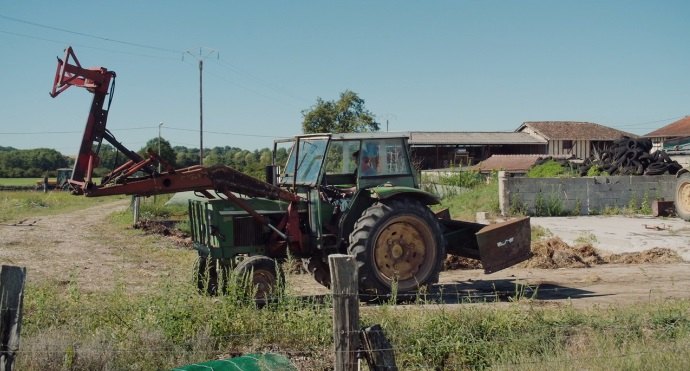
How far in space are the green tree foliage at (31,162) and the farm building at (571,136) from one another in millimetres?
51387

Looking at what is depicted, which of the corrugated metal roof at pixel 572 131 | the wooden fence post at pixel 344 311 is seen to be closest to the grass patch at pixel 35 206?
the wooden fence post at pixel 344 311

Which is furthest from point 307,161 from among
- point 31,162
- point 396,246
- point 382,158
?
point 31,162

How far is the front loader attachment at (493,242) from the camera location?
1017 cm

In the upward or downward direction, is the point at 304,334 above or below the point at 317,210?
below

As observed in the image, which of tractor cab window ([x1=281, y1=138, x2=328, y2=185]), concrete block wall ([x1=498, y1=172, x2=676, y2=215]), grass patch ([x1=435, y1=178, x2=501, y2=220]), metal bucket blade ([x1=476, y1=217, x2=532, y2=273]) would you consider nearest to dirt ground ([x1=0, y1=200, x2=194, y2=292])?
tractor cab window ([x1=281, y1=138, x2=328, y2=185])

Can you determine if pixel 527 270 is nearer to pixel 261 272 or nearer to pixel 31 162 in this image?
pixel 261 272

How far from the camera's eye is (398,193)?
9.70 m

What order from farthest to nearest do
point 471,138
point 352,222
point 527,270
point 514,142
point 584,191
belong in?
point 471,138, point 514,142, point 584,191, point 527,270, point 352,222

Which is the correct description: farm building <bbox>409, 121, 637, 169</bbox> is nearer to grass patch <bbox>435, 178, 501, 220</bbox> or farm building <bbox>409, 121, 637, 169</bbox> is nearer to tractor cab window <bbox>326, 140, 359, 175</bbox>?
grass patch <bbox>435, 178, 501, 220</bbox>

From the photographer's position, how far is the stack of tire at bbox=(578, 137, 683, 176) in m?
20.7

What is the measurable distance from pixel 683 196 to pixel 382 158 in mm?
10950

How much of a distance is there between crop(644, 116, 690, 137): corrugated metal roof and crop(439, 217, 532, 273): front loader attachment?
35.4 meters

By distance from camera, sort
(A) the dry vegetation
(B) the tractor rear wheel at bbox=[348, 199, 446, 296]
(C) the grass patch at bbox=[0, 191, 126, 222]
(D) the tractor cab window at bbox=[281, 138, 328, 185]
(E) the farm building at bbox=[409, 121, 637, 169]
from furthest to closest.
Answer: (E) the farm building at bbox=[409, 121, 637, 169] < (C) the grass patch at bbox=[0, 191, 126, 222] < (D) the tractor cab window at bbox=[281, 138, 328, 185] < (B) the tractor rear wheel at bbox=[348, 199, 446, 296] < (A) the dry vegetation

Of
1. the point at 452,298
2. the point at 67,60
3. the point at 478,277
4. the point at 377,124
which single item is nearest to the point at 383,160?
the point at 452,298
